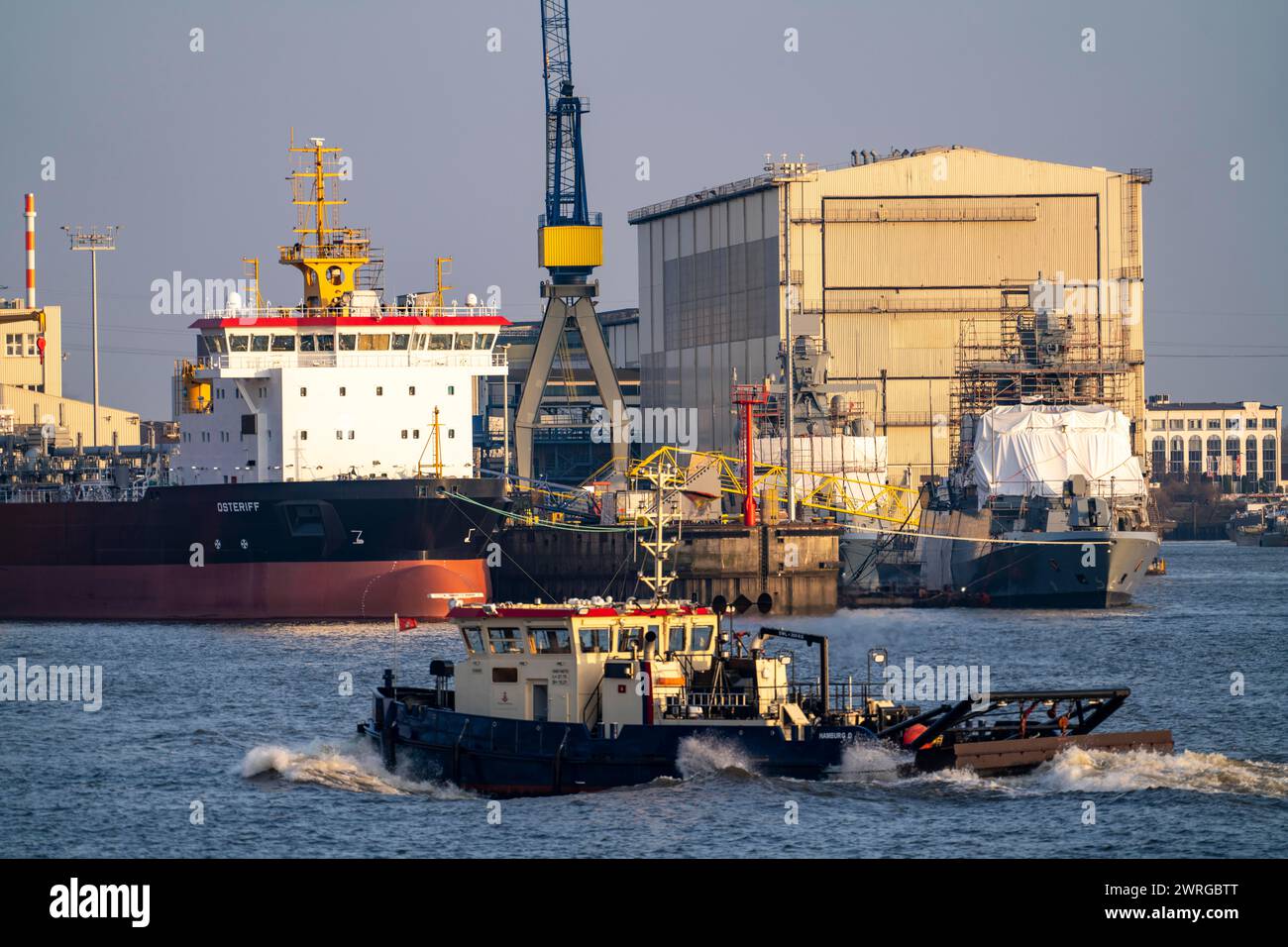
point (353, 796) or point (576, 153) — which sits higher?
point (576, 153)

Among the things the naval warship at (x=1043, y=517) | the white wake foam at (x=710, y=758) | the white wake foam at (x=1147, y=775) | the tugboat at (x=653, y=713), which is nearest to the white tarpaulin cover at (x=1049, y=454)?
the naval warship at (x=1043, y=517)

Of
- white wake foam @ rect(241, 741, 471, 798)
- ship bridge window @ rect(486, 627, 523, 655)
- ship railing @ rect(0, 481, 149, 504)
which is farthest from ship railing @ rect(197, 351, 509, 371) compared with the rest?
ship bridge window @ rect(486, 627, 523, 655)

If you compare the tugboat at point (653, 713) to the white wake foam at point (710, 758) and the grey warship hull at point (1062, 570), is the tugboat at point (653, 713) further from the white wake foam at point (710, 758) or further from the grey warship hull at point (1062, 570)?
the grey warship hull at point (1062, 570)

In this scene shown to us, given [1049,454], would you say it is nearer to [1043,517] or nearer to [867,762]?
[1043,517]

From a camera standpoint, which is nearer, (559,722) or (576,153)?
(559,722)

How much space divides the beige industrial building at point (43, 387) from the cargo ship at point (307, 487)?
29442 millimetres

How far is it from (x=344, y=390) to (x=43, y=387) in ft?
176

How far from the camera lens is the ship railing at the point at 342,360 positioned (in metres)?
74.2

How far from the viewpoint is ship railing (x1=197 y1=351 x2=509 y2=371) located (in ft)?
243

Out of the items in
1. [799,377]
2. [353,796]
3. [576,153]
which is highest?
[576,153]
